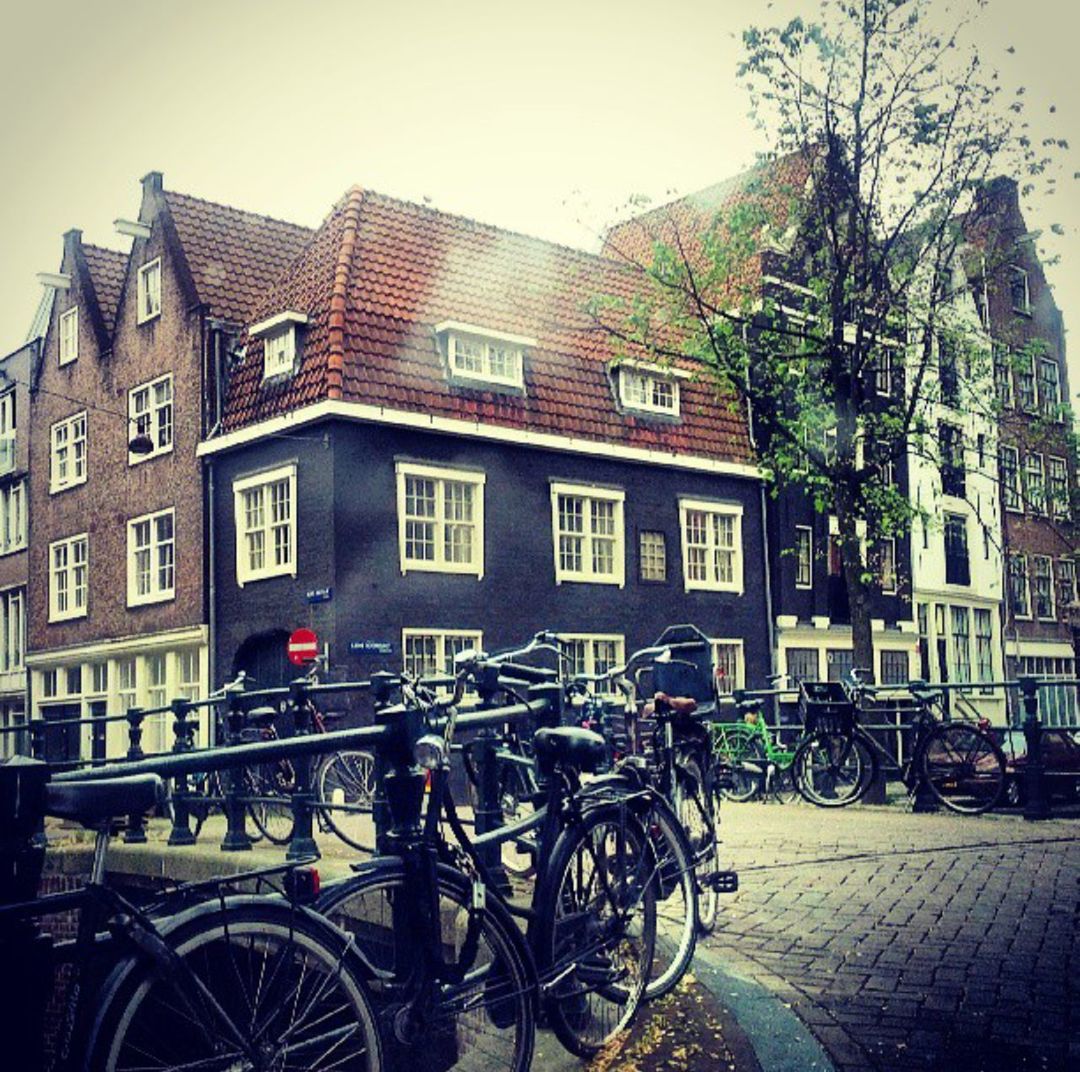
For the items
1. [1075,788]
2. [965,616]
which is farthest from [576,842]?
[965,616]

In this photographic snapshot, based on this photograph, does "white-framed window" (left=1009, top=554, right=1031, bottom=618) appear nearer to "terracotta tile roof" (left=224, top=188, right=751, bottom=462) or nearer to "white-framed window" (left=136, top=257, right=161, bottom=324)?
"terracotta tile roof" (left=224, top=188, right=751, bottom=462)

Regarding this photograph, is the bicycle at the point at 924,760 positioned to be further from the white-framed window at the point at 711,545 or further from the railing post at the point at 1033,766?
the white-framed window at the point at 711,545

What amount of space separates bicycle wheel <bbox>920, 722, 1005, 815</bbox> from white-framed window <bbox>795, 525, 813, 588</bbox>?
15.2 meters

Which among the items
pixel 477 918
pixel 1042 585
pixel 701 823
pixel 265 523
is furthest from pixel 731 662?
pixel 477 918

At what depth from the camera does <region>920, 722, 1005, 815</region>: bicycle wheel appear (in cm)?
1084

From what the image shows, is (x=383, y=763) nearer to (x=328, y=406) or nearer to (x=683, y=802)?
(x=683, y=802)

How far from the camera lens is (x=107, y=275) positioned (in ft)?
81.1

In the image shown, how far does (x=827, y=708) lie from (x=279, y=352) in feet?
40.2

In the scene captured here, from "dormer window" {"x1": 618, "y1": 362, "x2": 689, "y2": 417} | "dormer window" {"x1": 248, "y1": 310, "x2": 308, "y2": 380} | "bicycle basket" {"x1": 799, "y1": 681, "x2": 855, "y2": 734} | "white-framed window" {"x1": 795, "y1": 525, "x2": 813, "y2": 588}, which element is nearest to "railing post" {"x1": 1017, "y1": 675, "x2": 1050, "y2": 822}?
"bicycle basket" {"x1": 799, "y1": 681, "x2": 855, "y2": 734}

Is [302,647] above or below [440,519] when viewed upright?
below

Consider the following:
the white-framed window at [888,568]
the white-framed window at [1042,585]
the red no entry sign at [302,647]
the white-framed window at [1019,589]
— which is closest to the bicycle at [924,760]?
the red no entry sign at [302,647]

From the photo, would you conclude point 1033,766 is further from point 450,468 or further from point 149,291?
point 149,291

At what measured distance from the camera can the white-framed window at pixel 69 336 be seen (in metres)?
24.1

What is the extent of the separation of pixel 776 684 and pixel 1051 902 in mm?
18364
